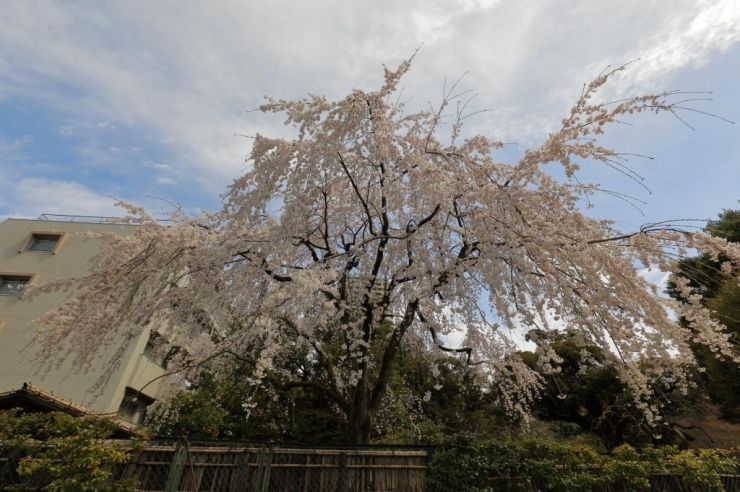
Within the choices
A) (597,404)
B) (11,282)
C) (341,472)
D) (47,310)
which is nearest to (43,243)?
(11,282)

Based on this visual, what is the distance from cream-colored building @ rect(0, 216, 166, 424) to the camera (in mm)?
11812

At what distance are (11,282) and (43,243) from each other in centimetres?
178

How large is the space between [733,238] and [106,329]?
2073 cm

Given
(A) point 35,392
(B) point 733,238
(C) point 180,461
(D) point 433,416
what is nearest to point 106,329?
(C) point 180,461

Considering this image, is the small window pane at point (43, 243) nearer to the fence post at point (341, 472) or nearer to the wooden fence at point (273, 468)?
the wooden fence at point (273, 468)

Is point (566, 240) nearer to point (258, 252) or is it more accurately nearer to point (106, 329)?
point (258, 252)

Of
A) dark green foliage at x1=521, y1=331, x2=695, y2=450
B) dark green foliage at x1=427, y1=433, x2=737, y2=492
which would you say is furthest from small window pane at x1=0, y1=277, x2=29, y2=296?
dark green foliage at x1=521, y1=331, x2=695, y2=450

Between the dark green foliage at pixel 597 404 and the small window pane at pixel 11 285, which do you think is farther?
the small window pane at pixel 11 285

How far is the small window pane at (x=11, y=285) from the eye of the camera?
45.6 feet

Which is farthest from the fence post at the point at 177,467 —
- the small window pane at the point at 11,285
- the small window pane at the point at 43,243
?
the small window pane at the point at 43,243

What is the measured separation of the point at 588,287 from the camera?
4.64m

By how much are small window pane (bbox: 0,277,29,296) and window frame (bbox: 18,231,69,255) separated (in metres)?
1.19

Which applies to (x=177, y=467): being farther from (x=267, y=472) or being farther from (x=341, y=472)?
(x=341, y=472)

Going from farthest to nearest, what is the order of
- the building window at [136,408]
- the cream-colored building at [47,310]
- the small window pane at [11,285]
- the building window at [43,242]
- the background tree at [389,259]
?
the building window at [43,242] → the small window pane at [11,285] → the building window at [136,408] → the cream-colored building at [47,310] → the background tree at [389,259]
